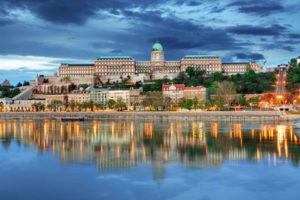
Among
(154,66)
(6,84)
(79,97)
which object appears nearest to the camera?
(79,97)

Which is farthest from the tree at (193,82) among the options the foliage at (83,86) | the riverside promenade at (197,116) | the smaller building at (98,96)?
the riverside promenade at (197,116)

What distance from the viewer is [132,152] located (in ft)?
87.2

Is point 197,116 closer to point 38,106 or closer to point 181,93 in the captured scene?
point 181,93

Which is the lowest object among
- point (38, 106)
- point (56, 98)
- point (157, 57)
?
point (38, 106)

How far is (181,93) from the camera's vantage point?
9000 cm

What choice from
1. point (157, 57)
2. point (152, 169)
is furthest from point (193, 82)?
point (152, 169)

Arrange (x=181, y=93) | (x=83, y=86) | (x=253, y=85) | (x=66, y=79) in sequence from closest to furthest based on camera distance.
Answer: (x=253, y=85) → (x=181, y=93) → (x=83, y=86) → (x=66, y=79)

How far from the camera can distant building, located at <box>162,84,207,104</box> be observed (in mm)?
88000

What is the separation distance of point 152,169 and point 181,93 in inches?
2749

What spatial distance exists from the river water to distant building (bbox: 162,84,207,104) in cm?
5487

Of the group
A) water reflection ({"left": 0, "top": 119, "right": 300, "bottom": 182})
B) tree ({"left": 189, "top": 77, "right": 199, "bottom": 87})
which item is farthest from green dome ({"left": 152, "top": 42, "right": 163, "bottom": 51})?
water reflection ({"left": 0, "top": 119, "right": 300, "bottom": 182})

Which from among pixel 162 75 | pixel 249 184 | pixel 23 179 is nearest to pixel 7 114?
pixel 162 75

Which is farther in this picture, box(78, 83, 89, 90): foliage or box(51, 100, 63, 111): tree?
box(78, 83, 89, 90): foliage

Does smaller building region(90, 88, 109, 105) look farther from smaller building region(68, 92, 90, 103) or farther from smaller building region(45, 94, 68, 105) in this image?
smaller building region(45, 94, 68, 105)
